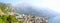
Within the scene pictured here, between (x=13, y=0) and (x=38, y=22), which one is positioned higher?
(x=13, y=0)

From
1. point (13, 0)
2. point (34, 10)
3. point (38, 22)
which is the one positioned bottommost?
point (38, 22)

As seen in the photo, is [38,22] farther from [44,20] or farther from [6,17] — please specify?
[6,17]

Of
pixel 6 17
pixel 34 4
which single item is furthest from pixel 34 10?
pixel 6 17

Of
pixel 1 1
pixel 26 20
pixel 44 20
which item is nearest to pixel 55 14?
pixel 44 20

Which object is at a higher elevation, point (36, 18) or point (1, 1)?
point (1, 1)

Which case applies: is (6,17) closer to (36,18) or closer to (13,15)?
(13,15)

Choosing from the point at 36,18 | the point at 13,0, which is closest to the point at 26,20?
the point at 36,18

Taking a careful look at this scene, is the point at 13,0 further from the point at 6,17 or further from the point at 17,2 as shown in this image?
the point at 6,17
